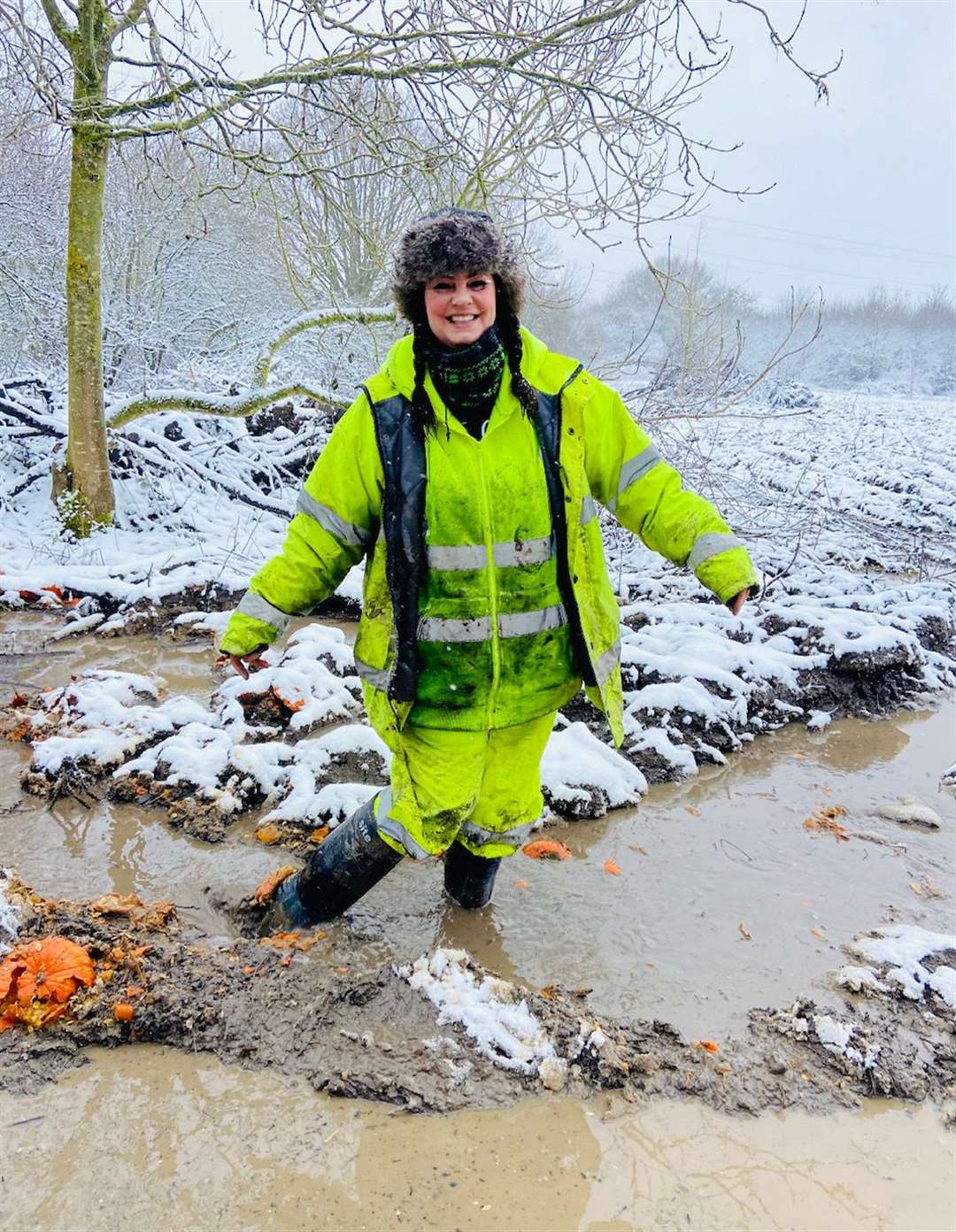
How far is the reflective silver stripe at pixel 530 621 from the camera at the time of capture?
85.6 inches

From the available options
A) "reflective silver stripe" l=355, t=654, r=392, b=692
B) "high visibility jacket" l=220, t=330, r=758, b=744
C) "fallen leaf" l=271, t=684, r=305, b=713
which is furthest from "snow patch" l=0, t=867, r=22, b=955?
"fallen leaf" l=271, t=684, r=305, b=713

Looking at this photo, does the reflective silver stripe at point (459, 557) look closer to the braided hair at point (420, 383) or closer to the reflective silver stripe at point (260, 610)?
the braided hair at point (420, 383)

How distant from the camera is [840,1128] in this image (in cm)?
199

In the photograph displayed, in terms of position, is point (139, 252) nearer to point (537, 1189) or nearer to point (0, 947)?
point (0, 947)

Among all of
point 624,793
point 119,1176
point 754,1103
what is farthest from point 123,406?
point 754,1103

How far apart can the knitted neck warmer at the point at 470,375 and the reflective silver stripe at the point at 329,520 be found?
16.3 inches

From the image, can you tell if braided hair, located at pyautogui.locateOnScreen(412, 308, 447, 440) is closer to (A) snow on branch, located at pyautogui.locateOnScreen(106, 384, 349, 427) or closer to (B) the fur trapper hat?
(B) the fur trapper hat

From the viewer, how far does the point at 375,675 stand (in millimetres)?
2232

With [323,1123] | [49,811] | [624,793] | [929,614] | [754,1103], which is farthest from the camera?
[929,614]

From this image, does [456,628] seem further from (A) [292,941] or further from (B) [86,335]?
(B) [86,335]

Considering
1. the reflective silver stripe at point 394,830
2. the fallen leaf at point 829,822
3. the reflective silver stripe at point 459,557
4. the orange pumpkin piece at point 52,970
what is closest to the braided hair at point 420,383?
the reflective silver stripe at point 459,557

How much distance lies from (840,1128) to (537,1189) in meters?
0.79

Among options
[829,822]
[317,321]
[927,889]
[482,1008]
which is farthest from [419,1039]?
[317,321]

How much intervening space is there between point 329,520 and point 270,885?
1.38 metres
